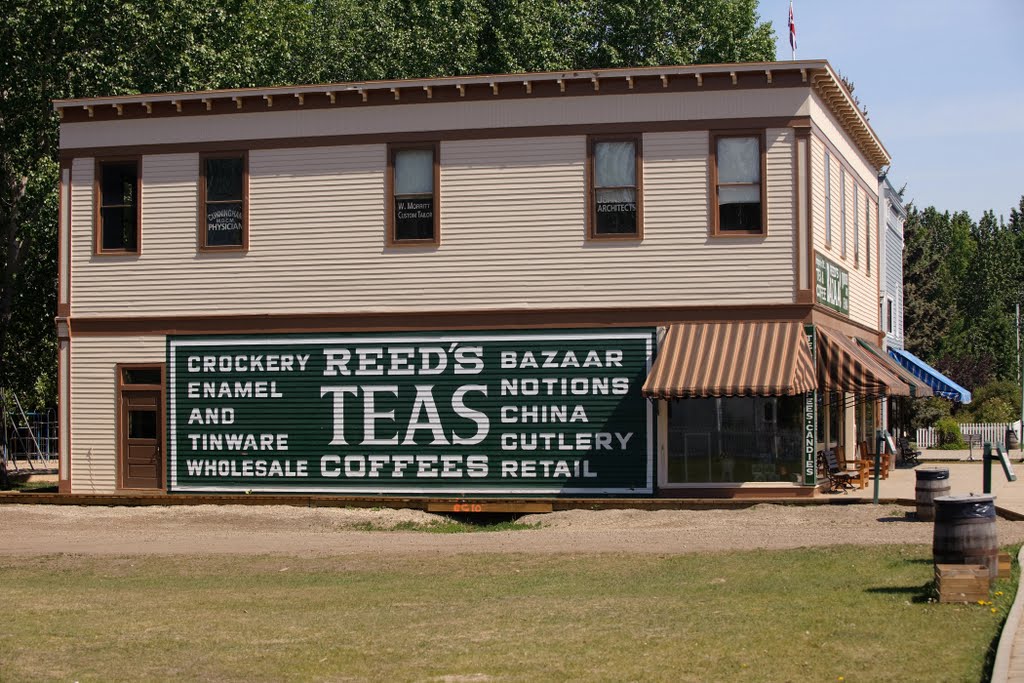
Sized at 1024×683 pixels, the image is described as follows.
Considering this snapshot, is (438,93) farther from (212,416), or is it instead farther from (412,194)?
(212,416)

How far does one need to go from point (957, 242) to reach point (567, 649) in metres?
109

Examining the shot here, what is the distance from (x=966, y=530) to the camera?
15148 mm

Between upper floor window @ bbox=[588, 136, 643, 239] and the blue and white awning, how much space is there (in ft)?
49.7

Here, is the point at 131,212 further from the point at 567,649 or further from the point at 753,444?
the point at 567,649

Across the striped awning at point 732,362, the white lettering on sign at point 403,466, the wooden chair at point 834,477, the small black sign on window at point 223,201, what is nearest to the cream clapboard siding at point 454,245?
the small black sign on window at point 223,201

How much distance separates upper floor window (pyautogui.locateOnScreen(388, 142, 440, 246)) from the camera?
2847 cm

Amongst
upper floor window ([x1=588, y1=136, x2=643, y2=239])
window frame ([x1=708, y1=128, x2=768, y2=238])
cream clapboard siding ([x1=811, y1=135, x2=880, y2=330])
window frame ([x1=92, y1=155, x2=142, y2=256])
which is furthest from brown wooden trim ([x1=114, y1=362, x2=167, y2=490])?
cream clapboard siding ([x1=811, y1=135, x2=880, y2=330])

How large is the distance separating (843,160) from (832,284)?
3661 millimetres

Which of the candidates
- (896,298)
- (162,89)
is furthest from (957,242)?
(162,89)

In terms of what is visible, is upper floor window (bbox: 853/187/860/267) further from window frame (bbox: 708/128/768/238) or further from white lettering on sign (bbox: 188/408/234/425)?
white lettering on sign (bbox: 188/408/234/425)

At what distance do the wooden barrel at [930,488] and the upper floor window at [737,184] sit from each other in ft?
20.3

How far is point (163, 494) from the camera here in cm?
2939

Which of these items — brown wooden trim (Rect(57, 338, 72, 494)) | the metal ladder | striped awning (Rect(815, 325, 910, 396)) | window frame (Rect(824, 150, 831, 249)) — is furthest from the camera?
the metal ladder

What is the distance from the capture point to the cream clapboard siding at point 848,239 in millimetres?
28062
